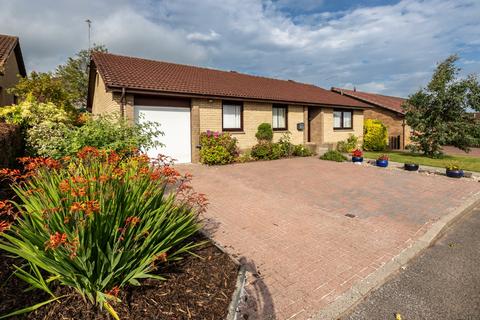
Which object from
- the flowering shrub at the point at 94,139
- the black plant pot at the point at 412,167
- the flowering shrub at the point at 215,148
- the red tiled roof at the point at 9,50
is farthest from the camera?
the red tiled roof at the point at 9,50

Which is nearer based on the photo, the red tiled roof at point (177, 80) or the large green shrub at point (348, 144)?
the red tiled roof at point (177, 80)

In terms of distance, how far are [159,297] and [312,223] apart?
3284 millimetres

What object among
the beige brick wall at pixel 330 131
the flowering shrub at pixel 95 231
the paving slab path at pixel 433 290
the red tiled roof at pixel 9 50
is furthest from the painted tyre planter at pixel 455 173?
the red tiled roof at pixel 9 50

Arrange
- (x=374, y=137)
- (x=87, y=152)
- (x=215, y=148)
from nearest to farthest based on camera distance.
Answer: (x=87, y=152)
(x=215, y=148)
(x=374, y=137)

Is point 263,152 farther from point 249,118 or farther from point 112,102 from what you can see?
point 112,102

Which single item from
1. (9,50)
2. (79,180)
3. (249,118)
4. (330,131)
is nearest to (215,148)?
(249,118)

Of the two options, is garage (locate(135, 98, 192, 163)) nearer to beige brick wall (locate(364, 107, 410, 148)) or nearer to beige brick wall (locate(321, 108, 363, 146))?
beige brick wall (locate(321, 108, 363, 146))

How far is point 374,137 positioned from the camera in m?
19.4

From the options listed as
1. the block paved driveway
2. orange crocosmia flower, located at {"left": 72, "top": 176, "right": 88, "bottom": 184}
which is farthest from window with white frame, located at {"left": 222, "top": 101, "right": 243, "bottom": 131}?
orange crocosmia flower, located at {"left": 72, "top": 176, "right": 88, "bottom": 184}

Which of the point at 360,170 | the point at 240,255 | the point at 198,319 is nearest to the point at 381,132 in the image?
the point at 360,170

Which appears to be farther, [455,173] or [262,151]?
[262,151]

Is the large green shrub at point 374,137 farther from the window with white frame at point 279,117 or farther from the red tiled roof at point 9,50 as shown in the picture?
the red tiled roof at point 9,50

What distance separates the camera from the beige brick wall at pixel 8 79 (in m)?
13.8

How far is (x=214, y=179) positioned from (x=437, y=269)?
250 inches
